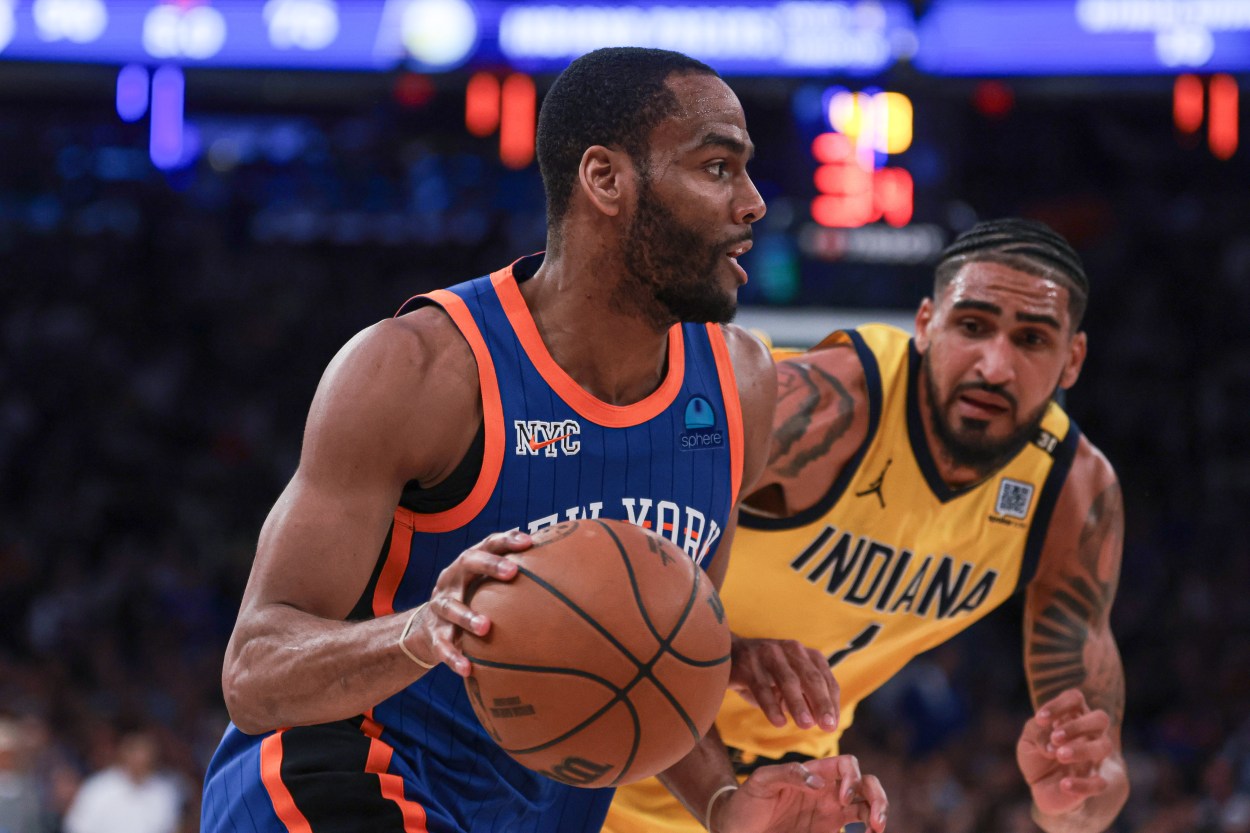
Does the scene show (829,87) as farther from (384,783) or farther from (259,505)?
(259,505)

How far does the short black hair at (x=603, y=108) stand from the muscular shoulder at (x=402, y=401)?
0.38 metres

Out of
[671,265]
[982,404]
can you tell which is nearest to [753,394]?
[671,265]

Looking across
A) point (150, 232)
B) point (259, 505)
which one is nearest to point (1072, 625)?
point (259, 505)

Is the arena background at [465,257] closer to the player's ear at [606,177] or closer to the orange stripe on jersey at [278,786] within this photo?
the player's ear at [606,177]

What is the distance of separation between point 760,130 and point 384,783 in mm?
5994

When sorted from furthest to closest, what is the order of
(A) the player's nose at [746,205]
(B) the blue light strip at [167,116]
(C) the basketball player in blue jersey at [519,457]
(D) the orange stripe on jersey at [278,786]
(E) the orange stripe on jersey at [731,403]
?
(B) the blue light strip at [167,116], (E) the orange stripe on jersey at [731,403], (A) the player's nose at [746,205], (D) the orange stripe on jersey at [278,786], (C) the basketball player in blue jersey at [519,457]

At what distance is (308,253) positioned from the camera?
13.1m

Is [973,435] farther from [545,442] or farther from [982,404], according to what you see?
[545,442]

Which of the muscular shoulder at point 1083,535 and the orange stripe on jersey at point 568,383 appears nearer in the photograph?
the orange stripe on jersey at point 568,383

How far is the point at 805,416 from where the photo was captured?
149 inches

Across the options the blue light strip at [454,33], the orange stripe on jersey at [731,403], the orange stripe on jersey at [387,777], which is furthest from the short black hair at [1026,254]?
the blue light strip at [454,33]

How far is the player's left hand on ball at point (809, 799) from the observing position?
9.18ft

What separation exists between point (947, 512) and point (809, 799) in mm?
1371

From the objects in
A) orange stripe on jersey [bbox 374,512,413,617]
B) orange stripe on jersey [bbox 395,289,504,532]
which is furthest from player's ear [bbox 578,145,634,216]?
orange stripe on jersey [bbox 374,512,413,617]
